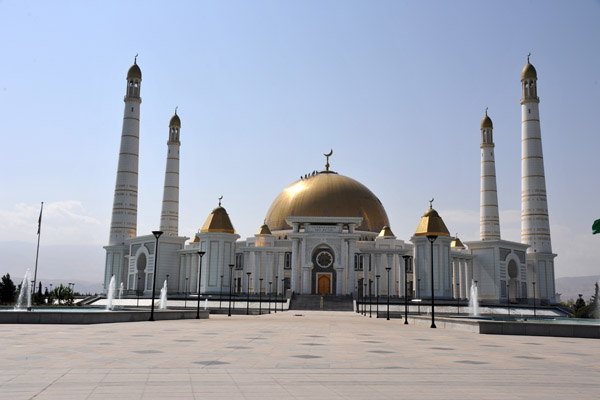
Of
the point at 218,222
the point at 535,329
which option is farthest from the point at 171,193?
the point at 535,329

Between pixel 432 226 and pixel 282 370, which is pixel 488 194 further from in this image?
pixel 282 370

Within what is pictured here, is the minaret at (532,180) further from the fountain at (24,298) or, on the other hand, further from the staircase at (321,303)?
the fountain at (24,298)

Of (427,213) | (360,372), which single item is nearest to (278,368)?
(360,372)

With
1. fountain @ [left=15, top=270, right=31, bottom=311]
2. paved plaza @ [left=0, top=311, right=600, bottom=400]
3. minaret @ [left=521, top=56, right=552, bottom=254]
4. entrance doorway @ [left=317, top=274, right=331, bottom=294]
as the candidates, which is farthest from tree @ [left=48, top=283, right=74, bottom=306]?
minaret @ [left=521, top=56, right=552, bottom=254]

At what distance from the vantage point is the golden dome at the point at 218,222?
63.5m

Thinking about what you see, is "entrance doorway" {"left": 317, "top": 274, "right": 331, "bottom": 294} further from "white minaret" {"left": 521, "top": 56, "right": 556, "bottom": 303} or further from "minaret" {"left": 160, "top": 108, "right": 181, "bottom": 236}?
"white minaret" {"left": 521, "top": 56, "right": 556, "bottom": 303}

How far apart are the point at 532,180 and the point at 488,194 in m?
5.84

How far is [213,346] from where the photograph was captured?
14.0m

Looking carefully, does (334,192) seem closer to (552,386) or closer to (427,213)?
(427,213)

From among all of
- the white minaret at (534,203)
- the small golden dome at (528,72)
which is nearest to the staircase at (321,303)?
the white minaret at (534,203)

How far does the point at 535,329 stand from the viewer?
844 inches

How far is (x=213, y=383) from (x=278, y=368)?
6.43 feet

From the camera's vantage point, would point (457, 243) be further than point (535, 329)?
Yes

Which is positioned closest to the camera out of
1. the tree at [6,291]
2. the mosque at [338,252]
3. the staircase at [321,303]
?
the tree at [6,291]
